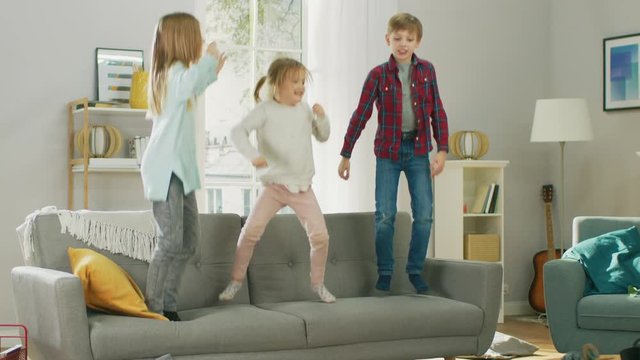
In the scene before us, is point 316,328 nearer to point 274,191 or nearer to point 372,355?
point 372,355

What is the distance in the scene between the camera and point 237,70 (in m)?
5.82

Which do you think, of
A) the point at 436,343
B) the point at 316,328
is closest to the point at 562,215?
the point at 436,343

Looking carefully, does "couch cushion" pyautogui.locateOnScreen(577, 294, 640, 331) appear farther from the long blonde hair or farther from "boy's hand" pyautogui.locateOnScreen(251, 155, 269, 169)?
the long blonde hair

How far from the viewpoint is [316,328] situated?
3418mm

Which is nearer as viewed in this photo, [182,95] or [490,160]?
[182,95]

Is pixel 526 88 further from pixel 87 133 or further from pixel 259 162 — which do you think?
pixel 259 162

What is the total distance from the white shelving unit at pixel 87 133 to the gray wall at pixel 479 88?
7cm

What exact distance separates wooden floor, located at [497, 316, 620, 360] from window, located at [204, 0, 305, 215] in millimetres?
1835

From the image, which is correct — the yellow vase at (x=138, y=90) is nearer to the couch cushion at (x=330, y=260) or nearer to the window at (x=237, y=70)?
the window at (x=237, y=70)

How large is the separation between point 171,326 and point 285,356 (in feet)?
1.52

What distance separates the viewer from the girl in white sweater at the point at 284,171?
147 inches

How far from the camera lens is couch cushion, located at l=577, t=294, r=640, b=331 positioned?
13.1 ft

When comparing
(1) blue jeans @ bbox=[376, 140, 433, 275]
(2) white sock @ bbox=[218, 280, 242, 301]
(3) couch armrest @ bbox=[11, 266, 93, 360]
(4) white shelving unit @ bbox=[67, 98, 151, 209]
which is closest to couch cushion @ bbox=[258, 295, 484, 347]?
(2) white sock @ bbox=[218, 280, 242, 301]

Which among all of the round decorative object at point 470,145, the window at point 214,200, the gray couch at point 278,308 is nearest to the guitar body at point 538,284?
the round decorative object at point 470,145
